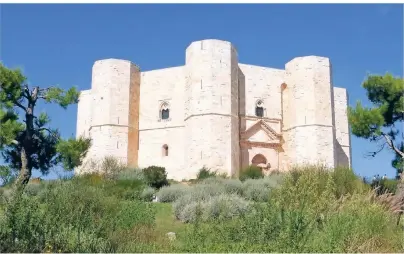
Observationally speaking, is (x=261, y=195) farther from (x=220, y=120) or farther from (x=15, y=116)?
(x=220, y=120)

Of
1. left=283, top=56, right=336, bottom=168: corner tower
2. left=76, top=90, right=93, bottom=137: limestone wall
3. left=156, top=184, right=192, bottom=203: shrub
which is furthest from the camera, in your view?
left=76, top=90, right=93, bottom=137: limestone wall

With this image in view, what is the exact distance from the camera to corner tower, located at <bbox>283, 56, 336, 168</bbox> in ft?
101

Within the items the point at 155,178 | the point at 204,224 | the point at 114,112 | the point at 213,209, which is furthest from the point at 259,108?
the point at 204,224

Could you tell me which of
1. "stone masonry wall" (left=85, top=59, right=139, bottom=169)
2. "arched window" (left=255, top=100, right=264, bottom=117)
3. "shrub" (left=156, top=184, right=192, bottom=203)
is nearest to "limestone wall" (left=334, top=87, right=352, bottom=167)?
"arched window" (left=255, top=100, right=264, bottom=117)

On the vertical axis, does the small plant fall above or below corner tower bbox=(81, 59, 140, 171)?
below

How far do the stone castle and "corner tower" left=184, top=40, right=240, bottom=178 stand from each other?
59mm

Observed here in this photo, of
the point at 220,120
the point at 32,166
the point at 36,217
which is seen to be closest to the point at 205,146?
the point at 220,120

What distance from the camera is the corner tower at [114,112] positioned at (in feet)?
101

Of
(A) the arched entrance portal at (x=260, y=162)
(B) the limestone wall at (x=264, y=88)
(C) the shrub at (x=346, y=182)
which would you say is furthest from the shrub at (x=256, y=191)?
(B) the limestone wall at (x=264, y=88)

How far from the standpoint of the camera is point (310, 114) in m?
31.2

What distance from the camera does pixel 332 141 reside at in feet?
102

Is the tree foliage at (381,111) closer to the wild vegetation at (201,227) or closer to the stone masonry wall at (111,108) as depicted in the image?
the wild vegetation at (201,227)

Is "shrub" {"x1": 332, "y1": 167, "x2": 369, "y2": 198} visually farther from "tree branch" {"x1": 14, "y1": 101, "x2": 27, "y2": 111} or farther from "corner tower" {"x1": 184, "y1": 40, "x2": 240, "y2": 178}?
"corner tower" {"x1": 184, "y1": 40, "x2": 240, "y2": 178}

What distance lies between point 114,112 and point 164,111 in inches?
129
